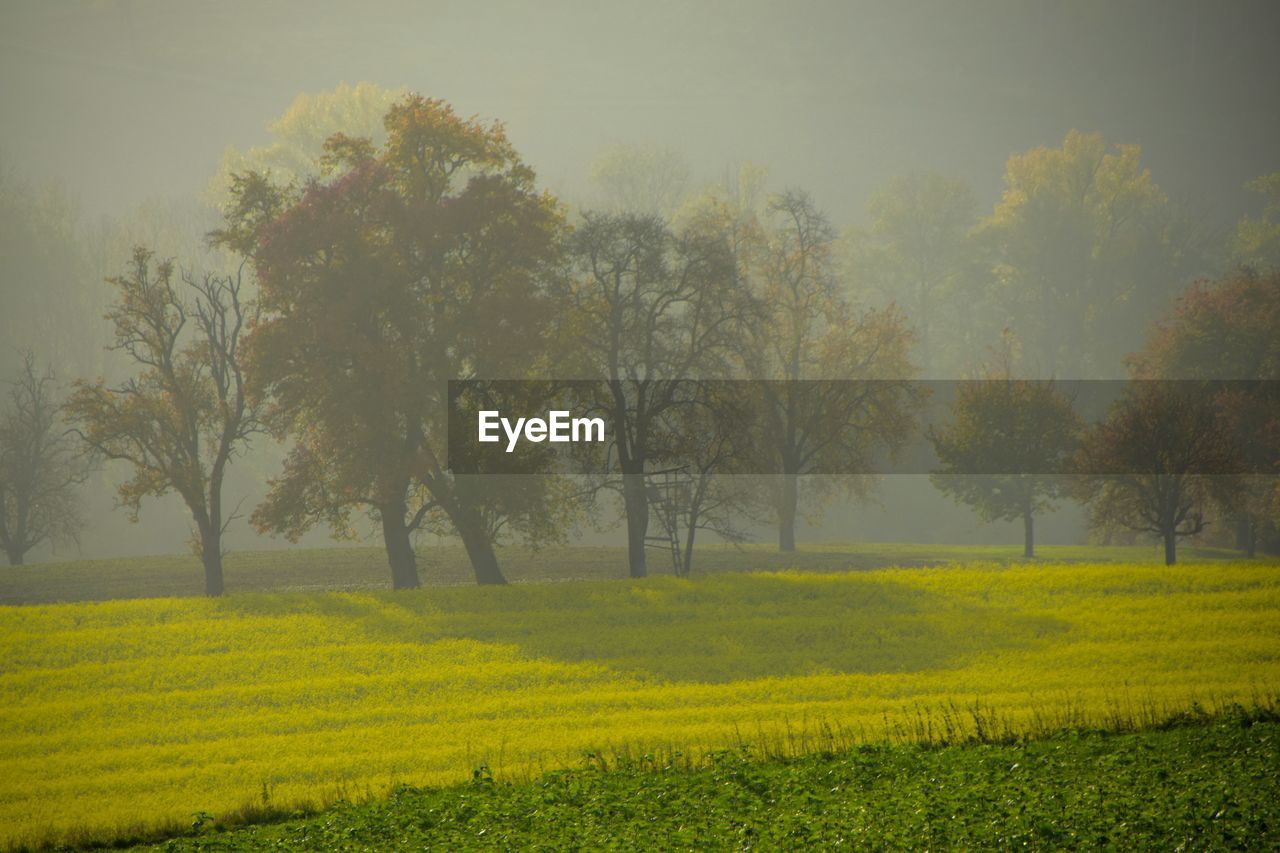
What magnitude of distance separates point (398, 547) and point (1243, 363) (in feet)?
133

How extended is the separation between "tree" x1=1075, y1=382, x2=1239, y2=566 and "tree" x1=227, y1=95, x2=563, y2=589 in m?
22.5

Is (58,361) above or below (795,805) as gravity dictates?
above

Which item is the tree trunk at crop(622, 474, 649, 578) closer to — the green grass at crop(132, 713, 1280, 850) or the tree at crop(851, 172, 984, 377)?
the green grass at crop(132, 713, 1280, 850)

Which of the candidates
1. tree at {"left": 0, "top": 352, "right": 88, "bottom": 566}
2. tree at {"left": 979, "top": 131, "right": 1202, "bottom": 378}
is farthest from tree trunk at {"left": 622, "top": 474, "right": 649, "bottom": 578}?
tree at {"left": 979, "top": 131, "right": 1202, "bottom": 378}

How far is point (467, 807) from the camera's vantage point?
57.7 ft

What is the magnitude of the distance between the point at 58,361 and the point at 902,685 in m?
90.9

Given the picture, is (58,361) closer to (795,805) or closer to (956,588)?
(956,588)

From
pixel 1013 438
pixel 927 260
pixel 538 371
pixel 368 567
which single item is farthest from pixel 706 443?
pixel 927 260

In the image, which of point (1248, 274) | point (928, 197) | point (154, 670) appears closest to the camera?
point (154, 670)

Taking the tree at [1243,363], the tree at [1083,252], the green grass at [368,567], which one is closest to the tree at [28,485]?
the green grass at [368,567]

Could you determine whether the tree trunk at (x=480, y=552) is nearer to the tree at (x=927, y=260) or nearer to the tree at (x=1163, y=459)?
the tree at (x=1163, y=459)

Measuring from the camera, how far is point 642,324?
44531mm

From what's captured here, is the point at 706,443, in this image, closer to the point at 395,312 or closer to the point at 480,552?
the point at 480,552

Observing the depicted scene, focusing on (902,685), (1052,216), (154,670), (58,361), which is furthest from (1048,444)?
(58,361)
